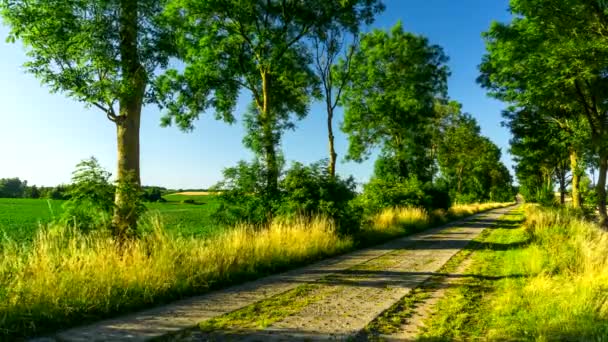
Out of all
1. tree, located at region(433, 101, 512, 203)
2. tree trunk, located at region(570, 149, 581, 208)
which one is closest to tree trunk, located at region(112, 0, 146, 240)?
tree trunk, located at region(570, 149, 581, 208)

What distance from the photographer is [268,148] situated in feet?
58.1

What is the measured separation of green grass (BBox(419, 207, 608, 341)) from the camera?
5.20 m

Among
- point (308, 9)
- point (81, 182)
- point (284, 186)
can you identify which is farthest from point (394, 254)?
point (308, 9)

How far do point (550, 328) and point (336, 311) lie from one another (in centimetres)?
270

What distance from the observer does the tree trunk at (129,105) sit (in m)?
9.65

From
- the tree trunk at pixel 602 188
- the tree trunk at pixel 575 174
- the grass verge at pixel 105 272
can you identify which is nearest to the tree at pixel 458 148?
the tree trunk at pixel 575 174

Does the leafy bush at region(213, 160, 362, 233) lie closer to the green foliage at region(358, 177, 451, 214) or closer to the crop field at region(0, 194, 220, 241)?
the crop field at region(0, 194, 220, 241)

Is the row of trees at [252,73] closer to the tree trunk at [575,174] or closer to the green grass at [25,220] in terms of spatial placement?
the green grass at [25,220]

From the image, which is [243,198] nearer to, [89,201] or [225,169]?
[225,169]

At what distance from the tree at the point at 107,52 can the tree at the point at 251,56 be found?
24.1ft

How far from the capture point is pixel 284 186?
1653 cm

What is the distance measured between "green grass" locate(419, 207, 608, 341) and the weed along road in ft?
3.25

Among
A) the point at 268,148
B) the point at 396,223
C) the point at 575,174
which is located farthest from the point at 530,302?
the point at 575,174

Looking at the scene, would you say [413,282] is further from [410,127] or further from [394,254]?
[410,127]
